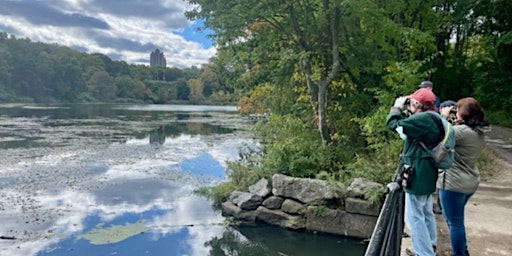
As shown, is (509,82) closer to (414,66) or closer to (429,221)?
(414,66)

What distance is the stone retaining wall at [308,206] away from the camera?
866 cm

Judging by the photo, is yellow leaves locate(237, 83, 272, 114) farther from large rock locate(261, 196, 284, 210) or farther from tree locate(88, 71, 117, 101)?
tree locate(88, 71, 117, 101)

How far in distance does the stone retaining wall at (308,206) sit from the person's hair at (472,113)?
5098 mm

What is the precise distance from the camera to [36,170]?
47.7 ft

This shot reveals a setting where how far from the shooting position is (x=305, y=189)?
952 centimetres

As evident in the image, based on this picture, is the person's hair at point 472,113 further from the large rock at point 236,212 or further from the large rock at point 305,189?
the large rock at point 236,212

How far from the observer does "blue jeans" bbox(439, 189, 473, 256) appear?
3.47 meters

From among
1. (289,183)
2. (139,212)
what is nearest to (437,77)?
(289,183)

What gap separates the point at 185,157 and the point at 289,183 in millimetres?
9738

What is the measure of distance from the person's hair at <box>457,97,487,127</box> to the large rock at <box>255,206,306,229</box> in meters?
6.21

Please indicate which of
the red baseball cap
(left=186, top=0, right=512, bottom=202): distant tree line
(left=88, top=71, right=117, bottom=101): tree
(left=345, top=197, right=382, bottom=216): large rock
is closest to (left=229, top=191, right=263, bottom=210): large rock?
(left=186, top=0, right=512, bottom=202): distant tree line

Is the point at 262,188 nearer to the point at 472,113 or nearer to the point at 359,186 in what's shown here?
the point at 359,186

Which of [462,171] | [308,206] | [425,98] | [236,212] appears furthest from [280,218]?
[425,98]

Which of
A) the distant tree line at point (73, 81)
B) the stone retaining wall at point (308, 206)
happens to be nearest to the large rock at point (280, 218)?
the stone retaining wall at point (308, 206)
